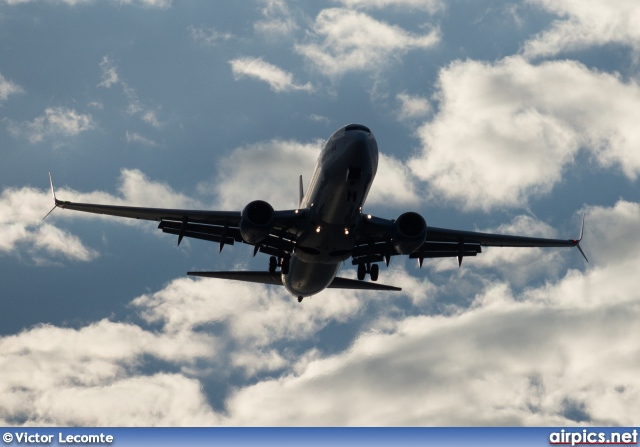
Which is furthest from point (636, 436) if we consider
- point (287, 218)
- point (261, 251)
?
point (261, 251)

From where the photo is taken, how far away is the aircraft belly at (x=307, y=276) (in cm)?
4156

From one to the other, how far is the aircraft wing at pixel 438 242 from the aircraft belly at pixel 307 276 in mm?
2006

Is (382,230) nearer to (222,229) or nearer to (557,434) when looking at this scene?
(222,229)

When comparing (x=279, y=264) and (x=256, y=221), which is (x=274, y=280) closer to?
(x=279, y=264)

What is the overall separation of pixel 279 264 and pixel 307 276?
2306 millimetres

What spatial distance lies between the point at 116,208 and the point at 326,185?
1037cm

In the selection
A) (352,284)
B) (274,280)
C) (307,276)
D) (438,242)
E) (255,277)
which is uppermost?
(438,242)

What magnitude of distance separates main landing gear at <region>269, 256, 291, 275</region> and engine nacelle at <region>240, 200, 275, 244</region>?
4.33 m

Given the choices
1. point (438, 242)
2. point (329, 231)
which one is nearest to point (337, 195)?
point (329, 231)

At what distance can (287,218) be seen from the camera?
39.0 meters

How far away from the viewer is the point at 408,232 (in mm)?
39938

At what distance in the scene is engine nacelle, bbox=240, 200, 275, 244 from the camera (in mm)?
38250

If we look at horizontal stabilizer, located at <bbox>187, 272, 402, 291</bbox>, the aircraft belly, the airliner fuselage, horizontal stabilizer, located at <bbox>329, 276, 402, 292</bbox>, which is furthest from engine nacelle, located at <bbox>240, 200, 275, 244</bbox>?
horizontal stabilizer, located at <bbox>329, 276, 402, 292</bbox>

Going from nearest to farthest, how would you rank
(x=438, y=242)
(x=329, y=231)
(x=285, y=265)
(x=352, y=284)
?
(x=329, y=231) < (x=285, y=265) < (x=438, y=242) < (x=352, y=284)
